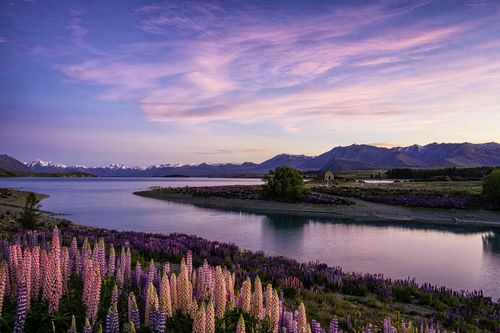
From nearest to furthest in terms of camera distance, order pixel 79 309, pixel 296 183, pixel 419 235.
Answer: pixel 79 309, pixel 419 235, pixel 296 183

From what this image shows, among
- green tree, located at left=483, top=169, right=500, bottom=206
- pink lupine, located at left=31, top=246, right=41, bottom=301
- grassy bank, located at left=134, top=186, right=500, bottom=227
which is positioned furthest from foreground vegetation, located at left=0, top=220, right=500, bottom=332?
green tree, located at left=483, top=169, right=500, bottom=206

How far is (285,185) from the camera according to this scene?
226ft

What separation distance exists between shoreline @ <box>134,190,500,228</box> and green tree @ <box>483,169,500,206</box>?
3.91 meters

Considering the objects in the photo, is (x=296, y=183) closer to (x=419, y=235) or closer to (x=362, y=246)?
(x=419, y=235)

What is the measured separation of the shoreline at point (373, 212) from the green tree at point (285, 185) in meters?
2.36

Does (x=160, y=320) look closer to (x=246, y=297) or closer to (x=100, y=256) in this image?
(x=246, y=297)

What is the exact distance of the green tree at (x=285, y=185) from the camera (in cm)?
6738

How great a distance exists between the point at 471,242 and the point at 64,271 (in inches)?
1444

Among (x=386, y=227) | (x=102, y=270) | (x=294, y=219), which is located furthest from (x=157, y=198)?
(x=102, y=270)

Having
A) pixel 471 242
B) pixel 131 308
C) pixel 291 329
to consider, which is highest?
pixel 131 308

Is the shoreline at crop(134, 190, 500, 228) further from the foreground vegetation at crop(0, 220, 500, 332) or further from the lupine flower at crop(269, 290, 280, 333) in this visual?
the lupine flower at crop(269, 290, 280, 333)

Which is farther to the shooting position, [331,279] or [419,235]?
[419,235]

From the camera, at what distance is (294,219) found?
5209 centimetres

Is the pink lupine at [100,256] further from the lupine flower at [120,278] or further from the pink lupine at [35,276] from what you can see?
the pink lupine at [35,276]
